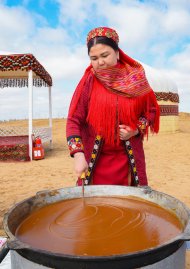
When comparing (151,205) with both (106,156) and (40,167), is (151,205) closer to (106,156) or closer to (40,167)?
(106,156)

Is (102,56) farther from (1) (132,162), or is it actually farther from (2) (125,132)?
(1) (132,162)

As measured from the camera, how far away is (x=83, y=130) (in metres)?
2.29

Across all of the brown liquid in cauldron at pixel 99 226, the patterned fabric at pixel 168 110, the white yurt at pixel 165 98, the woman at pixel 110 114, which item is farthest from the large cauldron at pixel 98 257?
the white yurt at pixel 165 98

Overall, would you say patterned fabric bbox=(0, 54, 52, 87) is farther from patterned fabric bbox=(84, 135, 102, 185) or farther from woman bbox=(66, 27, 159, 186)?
patterned fabric bbox=(84, 135, 102, 185)

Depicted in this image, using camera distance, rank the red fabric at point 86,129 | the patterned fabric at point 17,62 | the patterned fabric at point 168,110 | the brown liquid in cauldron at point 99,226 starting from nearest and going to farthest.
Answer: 1. the brown liquid in cauldron at point 99,226
2. the red fabric at point 86,129
3. the patterned fabric at point 17,62
4. the patterned fabric at point 168,110

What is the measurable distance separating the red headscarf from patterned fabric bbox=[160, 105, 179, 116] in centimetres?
1429

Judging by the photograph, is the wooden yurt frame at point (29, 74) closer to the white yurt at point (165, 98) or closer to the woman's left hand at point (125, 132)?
the white yurt at point (165, 98)

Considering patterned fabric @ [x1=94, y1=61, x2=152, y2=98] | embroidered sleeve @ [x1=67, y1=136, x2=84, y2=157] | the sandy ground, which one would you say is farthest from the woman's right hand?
the sandy ground

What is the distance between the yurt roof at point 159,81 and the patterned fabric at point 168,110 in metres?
0.97

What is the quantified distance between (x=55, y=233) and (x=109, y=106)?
105 centimetres

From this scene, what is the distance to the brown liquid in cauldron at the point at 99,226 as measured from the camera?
3.98 ft

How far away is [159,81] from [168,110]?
1.75m

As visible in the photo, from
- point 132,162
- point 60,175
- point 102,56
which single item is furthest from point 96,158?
point 60,175

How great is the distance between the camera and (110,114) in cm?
214
